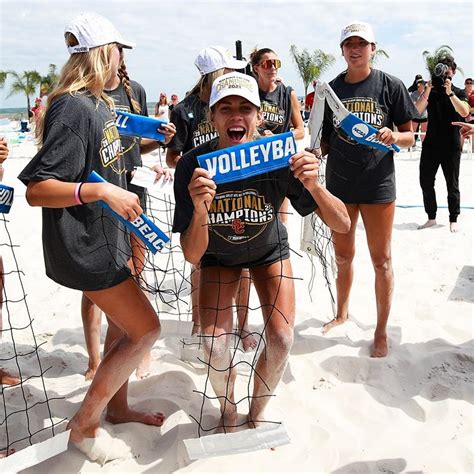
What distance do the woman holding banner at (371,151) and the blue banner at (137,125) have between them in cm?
127

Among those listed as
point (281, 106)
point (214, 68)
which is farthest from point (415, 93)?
point (214, 68)

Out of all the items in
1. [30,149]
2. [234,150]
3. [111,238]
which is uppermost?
[30,149]

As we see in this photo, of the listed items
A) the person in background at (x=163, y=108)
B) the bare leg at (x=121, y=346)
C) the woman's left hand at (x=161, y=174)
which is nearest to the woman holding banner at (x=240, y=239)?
the bare leg at (x=121, y=346)

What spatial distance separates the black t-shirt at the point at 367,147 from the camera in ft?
11.2

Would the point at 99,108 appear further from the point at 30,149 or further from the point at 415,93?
the point at 30,149

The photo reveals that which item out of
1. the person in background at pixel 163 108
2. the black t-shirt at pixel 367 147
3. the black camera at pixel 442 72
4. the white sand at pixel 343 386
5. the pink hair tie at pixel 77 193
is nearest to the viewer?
the pink hair tie at pixel 77 193

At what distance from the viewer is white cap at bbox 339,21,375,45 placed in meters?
3.35

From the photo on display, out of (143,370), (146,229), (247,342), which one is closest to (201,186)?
(146,229)

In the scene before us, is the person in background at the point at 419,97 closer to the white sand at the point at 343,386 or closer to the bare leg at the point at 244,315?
the white sand at the point at 343,386

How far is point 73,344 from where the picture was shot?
12.6 ft

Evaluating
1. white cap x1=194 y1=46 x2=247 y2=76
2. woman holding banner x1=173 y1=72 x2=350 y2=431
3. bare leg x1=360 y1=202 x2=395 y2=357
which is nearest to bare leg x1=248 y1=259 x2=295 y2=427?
woman holding banner x1=173 y1=72 x2=350 y2=431

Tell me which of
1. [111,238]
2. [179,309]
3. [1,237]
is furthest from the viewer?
[1,237]

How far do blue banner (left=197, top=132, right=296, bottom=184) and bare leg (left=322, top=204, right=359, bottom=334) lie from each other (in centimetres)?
147

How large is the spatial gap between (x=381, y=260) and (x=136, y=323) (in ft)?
6.12
